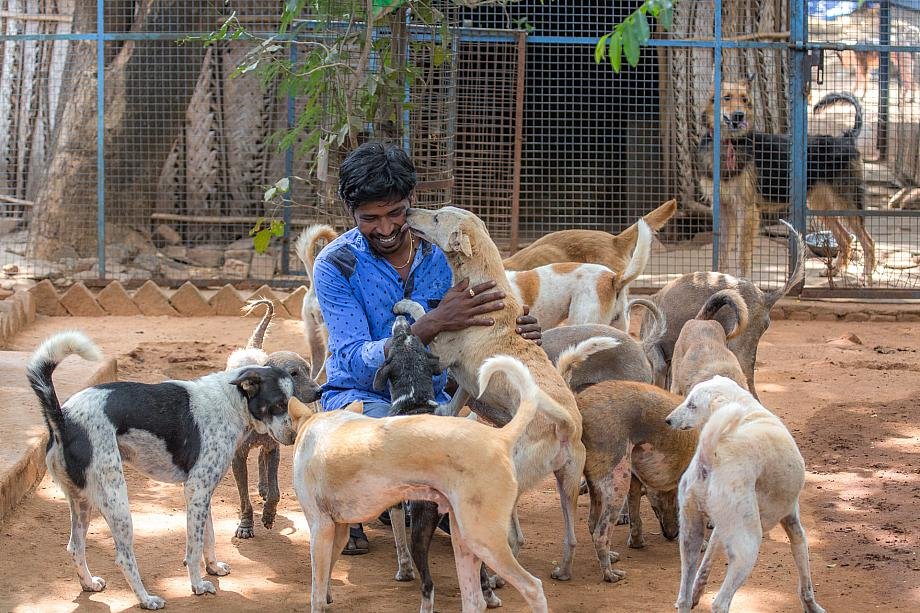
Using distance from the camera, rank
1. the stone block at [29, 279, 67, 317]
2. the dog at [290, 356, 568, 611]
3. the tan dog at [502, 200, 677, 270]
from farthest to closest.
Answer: the stone block at [29, 279, 67, 317], the tan dog at [502, 200, 677, 270], the dog at [290, 356, 568, 611]

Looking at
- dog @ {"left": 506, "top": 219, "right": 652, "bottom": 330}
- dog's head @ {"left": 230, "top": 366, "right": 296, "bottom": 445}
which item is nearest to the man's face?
dog's head @ {"left": 230, "top": 366, "right": 296, "bottom": 445}

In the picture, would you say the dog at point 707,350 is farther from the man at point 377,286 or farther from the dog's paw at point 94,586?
the dog's paw at point 94,586

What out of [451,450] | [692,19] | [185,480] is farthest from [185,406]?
[692,19]

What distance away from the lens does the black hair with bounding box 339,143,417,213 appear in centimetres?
452

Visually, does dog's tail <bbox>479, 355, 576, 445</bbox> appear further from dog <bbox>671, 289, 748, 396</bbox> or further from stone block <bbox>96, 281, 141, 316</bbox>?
stone block <bbox>96, 281, 141, 316</bbox>

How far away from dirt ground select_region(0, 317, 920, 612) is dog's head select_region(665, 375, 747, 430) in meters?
0.71

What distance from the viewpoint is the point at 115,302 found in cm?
1031

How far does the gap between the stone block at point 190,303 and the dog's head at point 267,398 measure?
593 centimetres

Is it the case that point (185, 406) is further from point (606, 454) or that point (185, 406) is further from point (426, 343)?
point (606, 454)

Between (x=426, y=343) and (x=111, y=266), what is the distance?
748 centimetres

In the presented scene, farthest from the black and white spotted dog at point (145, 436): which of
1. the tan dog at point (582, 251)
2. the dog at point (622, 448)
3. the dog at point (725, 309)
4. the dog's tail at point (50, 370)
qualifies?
the tan dog at point (582, 251)

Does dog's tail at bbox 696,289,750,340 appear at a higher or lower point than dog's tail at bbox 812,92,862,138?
lower

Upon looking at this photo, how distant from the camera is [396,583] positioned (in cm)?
457

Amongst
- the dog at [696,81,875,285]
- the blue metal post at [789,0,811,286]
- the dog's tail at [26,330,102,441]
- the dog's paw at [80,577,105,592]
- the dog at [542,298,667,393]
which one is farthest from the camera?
the dog at [696,81,875,285]
